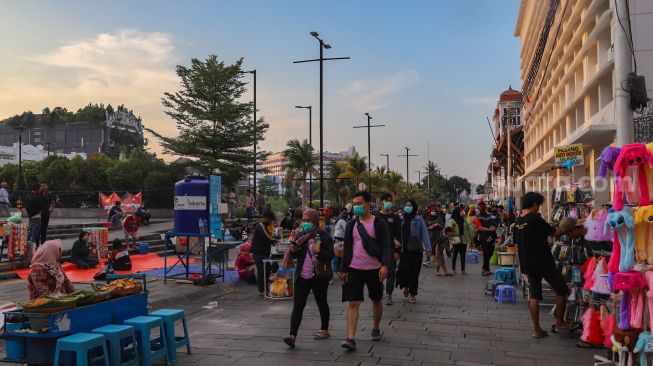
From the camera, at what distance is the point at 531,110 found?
4800 cm

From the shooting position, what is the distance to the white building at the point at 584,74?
15373 mm

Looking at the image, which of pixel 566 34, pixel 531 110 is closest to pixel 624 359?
pixel 566 34

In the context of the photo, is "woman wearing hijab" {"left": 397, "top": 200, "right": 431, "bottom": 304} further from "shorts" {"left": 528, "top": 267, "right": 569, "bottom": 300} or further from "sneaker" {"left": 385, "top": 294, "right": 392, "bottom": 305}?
"shorts" {"left": 528, "top": 267, "right": 569, "bottom": 300}

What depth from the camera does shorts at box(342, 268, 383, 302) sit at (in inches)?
244

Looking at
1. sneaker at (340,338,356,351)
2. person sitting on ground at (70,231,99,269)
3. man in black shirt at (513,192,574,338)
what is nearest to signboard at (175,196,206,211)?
person sitting on ground at (70,231,99,269)

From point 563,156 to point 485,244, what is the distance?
2820 mm

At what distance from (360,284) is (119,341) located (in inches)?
104

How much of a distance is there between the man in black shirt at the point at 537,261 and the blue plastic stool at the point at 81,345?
492 cm

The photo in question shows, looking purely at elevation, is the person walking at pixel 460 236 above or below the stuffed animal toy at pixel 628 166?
below

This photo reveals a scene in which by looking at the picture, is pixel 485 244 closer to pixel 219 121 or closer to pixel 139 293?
pixel 139 293

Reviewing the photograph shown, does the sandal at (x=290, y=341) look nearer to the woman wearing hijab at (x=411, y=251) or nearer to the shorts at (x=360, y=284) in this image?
the shorts at (x=360, y=284)

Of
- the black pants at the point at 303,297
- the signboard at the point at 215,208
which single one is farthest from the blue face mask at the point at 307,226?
the signboard at the point at 215,208

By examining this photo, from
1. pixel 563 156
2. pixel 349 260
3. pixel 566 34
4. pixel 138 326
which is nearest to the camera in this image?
pixel 138 326

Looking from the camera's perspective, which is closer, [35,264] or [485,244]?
[35,264]
